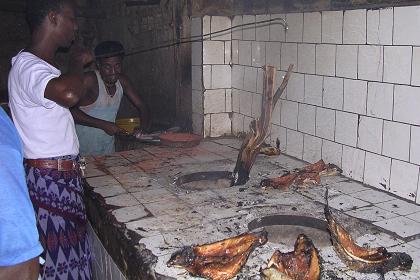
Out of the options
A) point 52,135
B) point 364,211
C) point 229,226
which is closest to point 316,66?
point 364,211

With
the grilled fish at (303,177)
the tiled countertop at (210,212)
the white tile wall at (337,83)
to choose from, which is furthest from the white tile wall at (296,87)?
the grilled fish at (303,177)

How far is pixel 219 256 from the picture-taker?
2.06 meters

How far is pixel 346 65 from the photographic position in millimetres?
3178

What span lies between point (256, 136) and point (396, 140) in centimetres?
113

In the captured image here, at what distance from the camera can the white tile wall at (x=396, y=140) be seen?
9.05 feet

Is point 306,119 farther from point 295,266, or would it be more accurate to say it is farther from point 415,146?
point 295,266

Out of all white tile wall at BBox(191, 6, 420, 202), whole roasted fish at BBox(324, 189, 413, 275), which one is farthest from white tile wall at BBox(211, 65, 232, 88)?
whole roasted fish at BBox(324, 189, 413, 275)

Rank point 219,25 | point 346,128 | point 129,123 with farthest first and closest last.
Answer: point 129,123, point 219,25, point 346,128

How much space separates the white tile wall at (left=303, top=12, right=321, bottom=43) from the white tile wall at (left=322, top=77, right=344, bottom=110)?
37 cm

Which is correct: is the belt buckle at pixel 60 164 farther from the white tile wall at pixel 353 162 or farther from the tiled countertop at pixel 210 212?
the white tile wall at pixel 353 162

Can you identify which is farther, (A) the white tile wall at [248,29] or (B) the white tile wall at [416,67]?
(A) the white tile wall at [248,29]

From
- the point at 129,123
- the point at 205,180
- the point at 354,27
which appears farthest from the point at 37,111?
the point at 129,123

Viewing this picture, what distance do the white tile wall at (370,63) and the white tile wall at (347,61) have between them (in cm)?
5

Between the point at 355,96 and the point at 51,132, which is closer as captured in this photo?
the point at 51,132
